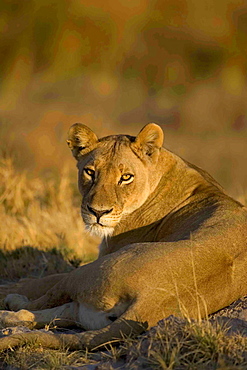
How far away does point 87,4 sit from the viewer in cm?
3684

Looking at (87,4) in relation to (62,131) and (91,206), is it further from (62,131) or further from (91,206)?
(91,206)

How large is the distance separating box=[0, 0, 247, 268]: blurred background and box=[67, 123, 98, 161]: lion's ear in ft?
10.2

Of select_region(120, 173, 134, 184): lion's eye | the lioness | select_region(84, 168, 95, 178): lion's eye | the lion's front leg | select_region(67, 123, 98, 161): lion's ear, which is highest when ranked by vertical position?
select_region(67, 123, 98, 161): lion's ear

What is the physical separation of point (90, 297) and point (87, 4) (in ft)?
111

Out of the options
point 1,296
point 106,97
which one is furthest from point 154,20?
point 1,296

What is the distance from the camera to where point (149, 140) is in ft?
19.1

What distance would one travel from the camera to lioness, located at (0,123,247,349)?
4.27 meters

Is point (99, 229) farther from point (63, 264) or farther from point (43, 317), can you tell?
point (63, 264)

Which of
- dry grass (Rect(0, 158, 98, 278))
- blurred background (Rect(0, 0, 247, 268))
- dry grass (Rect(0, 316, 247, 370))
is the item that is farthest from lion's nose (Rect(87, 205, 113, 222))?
blurred background (Rect(0, 0, 247, 268))

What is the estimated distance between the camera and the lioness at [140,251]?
427 centimetres

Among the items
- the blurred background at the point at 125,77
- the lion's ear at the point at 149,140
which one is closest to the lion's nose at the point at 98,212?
the lion's ear at the point at 149,140

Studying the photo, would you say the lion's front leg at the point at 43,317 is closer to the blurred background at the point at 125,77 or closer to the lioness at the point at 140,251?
the lioness at the point at 140,251

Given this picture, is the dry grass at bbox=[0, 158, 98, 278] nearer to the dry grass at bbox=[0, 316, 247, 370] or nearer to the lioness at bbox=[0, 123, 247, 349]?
the lioness at bbox=[0, 123, 247, 349]

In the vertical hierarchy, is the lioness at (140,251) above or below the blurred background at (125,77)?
below
